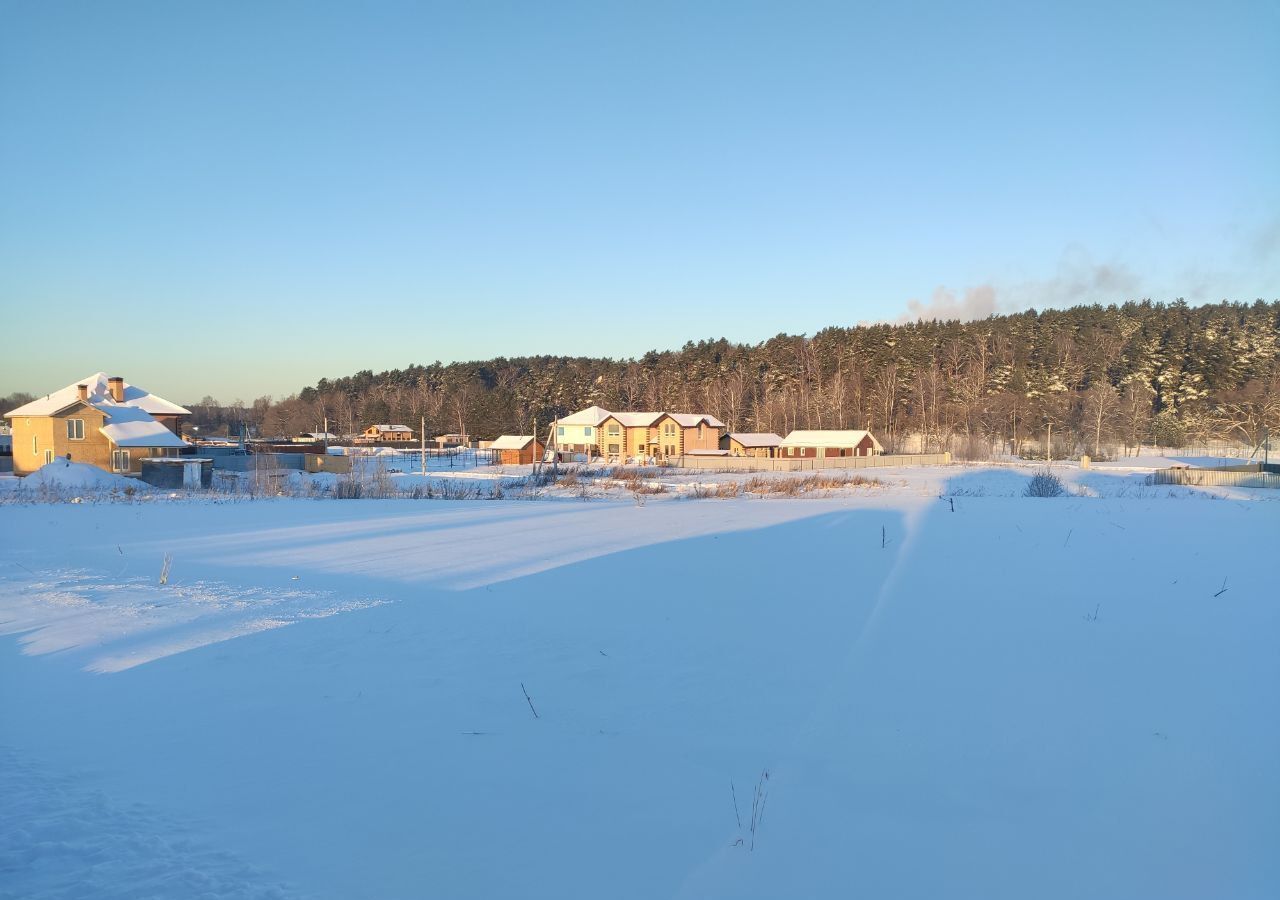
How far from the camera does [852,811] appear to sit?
163 inches

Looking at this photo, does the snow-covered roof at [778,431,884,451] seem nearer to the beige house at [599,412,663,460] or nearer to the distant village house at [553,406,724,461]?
the distant village house at [553,406,724,461]

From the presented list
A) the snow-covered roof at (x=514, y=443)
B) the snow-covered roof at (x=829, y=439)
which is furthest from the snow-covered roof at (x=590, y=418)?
the snow-covered roof at (x=829, y=439)

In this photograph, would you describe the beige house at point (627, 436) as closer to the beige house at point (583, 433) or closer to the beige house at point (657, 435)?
the beige house at point (657, 435)

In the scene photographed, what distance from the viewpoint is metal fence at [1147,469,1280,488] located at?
96.5 feet

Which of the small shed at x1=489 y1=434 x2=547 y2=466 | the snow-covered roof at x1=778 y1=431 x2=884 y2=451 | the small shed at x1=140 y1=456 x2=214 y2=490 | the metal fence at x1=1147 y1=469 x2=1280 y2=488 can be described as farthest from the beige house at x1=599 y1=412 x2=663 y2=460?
the metal fence at x1=1147 y1=469 x2=1280 y2=488

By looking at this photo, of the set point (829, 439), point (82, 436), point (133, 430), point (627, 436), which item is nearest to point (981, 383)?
point (829, 439)

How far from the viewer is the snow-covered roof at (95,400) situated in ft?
132

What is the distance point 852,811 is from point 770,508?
17718 millimetres

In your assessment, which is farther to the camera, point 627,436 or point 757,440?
point 627,436

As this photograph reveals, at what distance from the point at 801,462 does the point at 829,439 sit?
32.8 feet

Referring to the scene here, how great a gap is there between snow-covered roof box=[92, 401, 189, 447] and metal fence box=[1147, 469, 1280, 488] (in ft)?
158

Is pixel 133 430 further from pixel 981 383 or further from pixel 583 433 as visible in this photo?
pixel 981 383

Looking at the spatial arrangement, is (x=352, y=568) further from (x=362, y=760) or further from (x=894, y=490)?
(x=894, y=490)

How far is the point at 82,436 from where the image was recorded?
1604 inches
